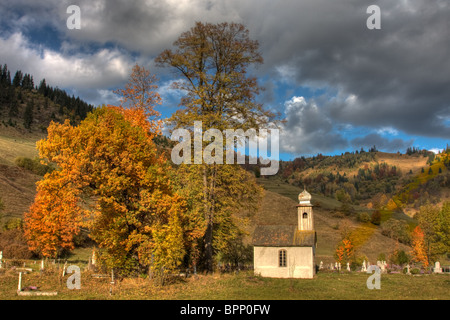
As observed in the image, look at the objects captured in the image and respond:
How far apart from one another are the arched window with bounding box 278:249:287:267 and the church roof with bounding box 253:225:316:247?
2.14 ft

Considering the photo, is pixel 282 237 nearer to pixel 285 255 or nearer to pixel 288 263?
pixel 285 255

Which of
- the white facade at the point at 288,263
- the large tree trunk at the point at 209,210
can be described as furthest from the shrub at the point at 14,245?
the white facade at the point at 288,263

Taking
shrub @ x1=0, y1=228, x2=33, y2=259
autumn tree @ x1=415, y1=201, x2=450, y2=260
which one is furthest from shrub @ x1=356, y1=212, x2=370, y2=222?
shrub @ x1=0, y1=228, x2=33, y2=259

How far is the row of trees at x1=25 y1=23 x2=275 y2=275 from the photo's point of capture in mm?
17406

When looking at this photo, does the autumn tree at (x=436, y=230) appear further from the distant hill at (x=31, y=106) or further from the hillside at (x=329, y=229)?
the distant hill at (x=31, y=106)

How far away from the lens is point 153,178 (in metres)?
18.9

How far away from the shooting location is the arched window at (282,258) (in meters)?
31.8

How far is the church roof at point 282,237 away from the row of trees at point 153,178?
9.08 m

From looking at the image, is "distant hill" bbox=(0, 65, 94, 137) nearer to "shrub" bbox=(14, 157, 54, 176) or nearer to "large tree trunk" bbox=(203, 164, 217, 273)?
"shrub" bbox=(14, 157, 54, 176)

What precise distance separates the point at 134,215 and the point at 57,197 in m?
3.93

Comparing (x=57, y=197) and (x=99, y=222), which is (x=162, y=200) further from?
(x=57, y=197)
